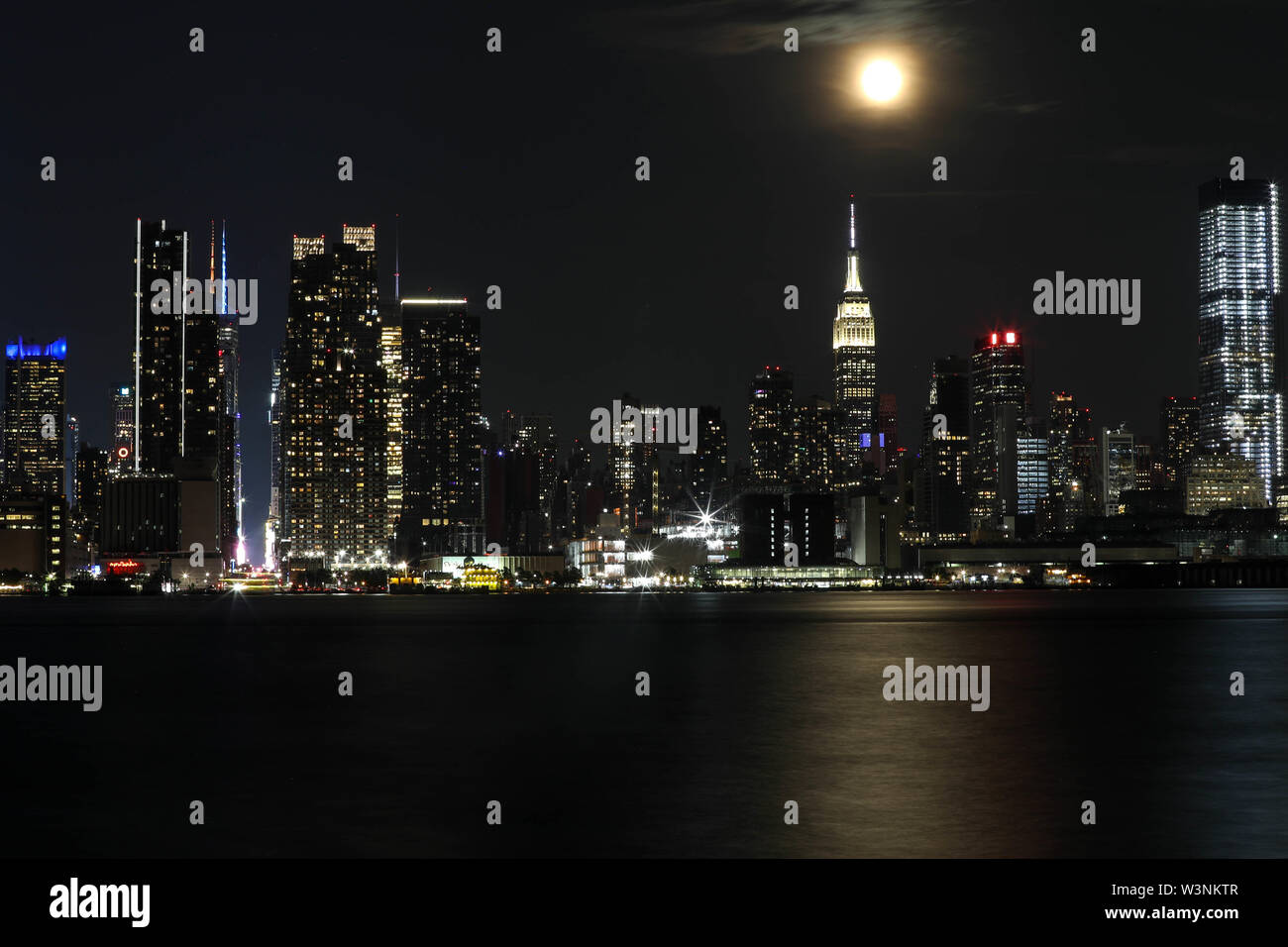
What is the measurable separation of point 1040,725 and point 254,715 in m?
31.9

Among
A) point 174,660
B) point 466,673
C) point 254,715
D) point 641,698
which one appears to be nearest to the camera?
point 254,715

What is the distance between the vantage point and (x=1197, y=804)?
38688mm

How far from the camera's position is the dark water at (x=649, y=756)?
3341 centimetres

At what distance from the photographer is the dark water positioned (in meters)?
33.4

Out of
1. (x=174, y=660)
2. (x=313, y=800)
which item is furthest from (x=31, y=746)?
(x=174, y=660)

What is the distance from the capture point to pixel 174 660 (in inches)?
3802

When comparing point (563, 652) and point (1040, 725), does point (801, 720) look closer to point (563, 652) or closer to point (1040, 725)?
point (1040, 725)

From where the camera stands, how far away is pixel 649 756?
155ft
